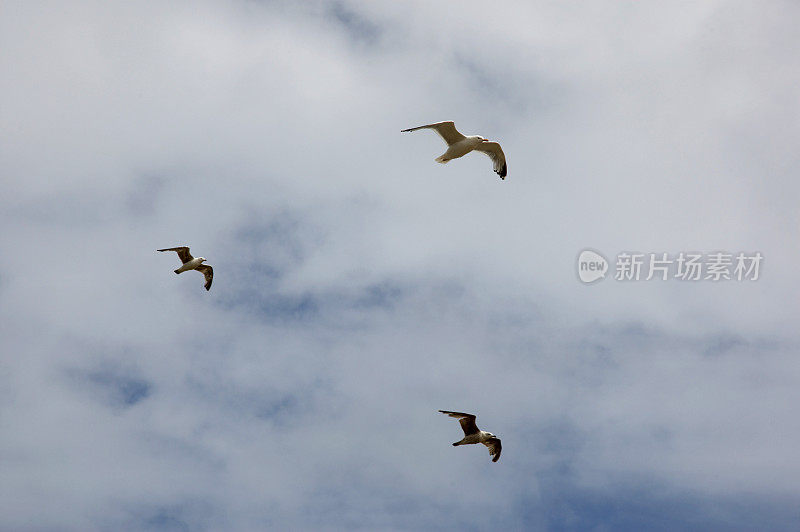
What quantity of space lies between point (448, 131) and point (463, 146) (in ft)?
3.82

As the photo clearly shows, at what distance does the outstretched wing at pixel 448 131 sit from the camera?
4016cm

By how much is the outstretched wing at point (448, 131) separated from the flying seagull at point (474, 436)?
38.6ft

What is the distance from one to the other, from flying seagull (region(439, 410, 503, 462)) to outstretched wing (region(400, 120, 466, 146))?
38.6 feet

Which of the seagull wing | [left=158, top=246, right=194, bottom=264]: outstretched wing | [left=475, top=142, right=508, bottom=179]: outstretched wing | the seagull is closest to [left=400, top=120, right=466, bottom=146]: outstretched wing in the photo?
the seagull

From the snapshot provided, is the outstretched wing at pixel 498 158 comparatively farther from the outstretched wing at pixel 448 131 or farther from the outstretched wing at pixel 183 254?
the outstretched wing at pixel 183 254

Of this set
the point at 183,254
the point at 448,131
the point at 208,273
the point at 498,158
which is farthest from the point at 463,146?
the point at 208,273

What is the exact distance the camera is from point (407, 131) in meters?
36.8

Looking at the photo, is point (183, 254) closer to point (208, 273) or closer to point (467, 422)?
point (208, 273)

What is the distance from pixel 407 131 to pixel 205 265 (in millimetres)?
22896

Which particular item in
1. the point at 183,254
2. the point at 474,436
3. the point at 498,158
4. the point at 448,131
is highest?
the point at 498,158

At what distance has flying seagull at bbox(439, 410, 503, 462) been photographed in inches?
1601

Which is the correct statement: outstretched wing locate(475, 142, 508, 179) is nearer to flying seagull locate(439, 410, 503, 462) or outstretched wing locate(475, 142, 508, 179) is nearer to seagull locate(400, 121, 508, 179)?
seagull locate(400, 121, 508, 179)

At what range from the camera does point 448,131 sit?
40.8 meters

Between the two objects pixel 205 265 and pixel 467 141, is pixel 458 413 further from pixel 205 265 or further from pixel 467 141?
pixel 205 265
